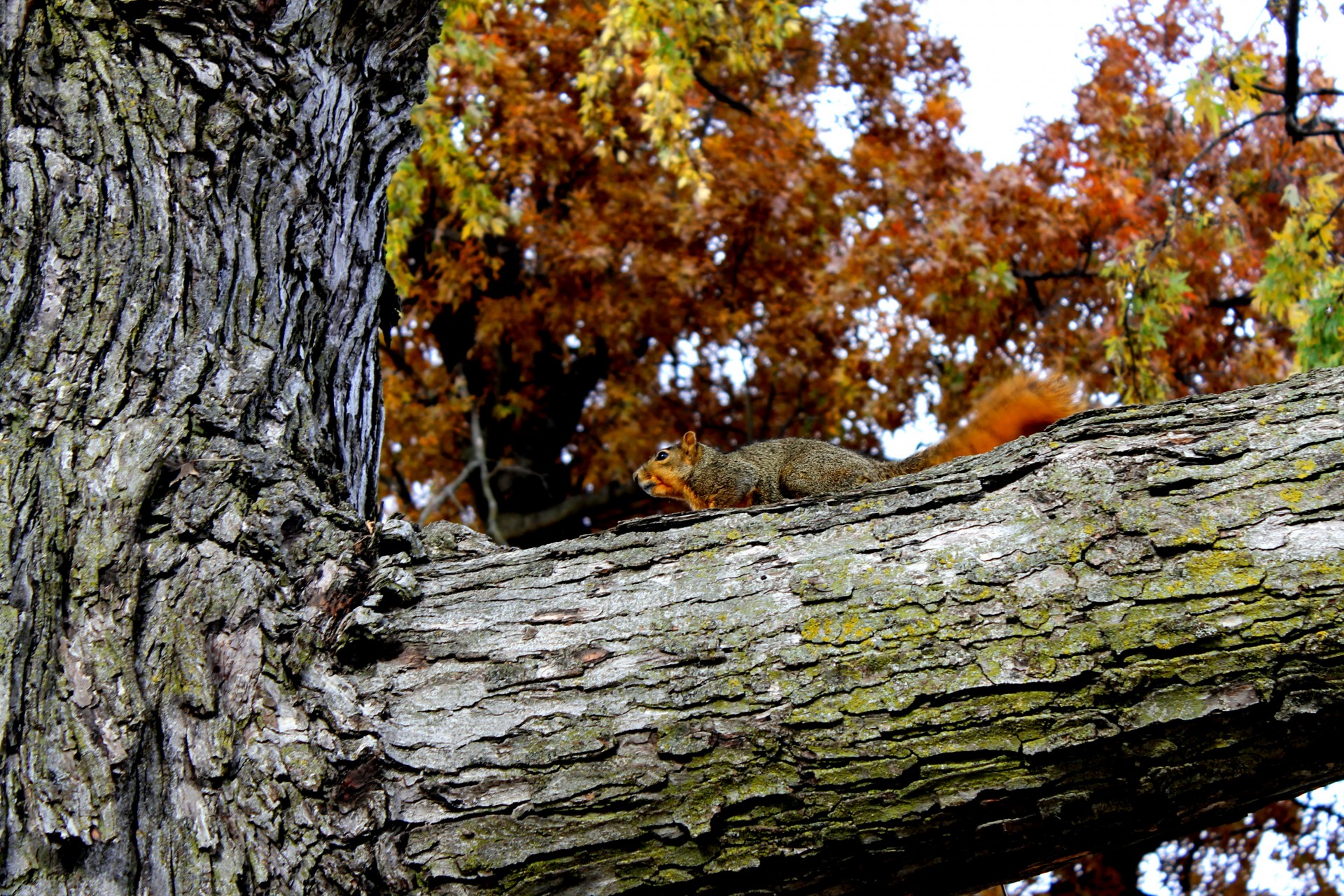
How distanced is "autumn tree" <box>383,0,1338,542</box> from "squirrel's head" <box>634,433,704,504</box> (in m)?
2.54

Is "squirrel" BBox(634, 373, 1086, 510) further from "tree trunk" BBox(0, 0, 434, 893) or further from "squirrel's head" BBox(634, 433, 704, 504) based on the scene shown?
"tree trunk" BBox(0, 0, 434, 893)

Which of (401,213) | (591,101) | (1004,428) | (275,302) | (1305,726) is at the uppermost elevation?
(591,101)

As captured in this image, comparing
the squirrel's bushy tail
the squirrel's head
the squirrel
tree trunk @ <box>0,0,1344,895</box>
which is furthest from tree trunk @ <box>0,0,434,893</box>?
the squirrel's head

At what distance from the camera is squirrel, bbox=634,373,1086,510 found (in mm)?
3260

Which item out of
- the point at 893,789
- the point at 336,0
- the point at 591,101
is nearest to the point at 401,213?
the point at 591,101

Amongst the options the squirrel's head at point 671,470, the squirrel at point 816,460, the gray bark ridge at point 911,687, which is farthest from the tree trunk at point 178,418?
the squirrel's head at point 671,470

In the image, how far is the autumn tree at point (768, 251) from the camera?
855 centimetres

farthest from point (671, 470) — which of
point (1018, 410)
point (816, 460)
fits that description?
point (1018, 410)

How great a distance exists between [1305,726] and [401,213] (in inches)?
232

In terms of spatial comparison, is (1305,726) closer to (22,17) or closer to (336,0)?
(336,0)

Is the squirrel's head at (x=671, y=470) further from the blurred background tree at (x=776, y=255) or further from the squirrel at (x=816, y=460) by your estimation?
the blurred background tree at (x=776, y=255)

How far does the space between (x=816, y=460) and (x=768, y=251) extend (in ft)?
16.7

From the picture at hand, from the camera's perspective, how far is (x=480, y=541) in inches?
96.1

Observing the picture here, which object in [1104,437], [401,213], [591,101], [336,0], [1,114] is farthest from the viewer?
[591,101]
